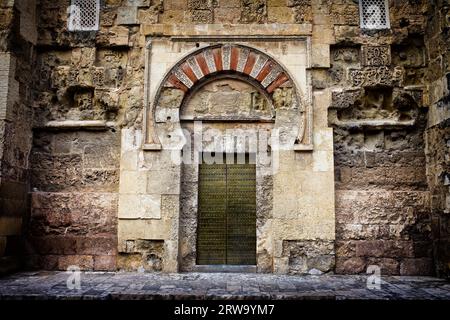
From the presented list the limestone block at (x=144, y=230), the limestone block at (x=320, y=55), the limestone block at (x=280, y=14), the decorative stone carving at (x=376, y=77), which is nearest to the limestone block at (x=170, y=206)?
the limestone block at (x=144, y=230)

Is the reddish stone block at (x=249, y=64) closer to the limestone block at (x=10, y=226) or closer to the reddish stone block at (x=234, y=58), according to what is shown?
the reddish stone block at (x=234, y=58)

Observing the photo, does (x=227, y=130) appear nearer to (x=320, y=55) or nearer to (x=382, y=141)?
(x=320, y=55)

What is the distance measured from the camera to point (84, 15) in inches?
248

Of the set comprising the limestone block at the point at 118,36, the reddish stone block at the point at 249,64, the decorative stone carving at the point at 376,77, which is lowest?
the decorative stone carving at the point at 376,77

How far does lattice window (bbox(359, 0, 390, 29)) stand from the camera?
619 centimetres

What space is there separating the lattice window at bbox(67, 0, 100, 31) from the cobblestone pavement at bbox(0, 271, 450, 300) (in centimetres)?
357

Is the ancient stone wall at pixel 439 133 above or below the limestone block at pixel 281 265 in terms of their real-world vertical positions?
above

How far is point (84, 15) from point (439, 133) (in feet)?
17.6

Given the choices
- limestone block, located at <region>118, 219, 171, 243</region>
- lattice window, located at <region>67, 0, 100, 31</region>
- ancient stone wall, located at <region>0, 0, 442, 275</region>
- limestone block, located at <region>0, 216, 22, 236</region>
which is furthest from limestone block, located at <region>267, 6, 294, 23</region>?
limestone block, located at <region>0, 216, 22, 236</region>

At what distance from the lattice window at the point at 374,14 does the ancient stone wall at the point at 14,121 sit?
4.85 meters

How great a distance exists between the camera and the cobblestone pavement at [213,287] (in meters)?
4.35
